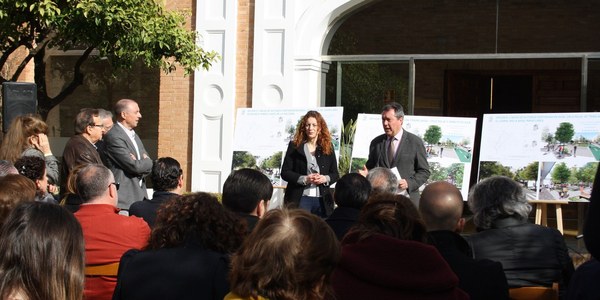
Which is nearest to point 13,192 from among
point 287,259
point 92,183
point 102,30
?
point 92,183

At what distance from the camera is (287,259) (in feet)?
10.6

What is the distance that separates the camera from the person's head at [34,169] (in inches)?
279

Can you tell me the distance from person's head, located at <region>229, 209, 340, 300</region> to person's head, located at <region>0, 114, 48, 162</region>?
20.5 feet

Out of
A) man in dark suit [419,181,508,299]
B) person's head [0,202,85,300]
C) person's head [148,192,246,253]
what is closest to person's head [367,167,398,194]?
man in dark suit [419,181,508,299]

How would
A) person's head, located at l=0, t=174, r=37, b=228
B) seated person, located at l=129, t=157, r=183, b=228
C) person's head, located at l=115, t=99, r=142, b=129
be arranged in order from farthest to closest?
person's head, located at l=115, t=99, r=142, b=129 < seated person, located at l=129, t=157, r=183, b=228 < person's head, located at l=0, t=174, r=37, b=228

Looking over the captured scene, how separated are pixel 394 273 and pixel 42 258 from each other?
1.45 meters

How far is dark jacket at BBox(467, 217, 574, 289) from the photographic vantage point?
17.5ft

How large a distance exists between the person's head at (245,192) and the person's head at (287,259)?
7.35 feet

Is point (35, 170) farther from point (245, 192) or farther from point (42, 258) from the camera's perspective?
point (42, 258)

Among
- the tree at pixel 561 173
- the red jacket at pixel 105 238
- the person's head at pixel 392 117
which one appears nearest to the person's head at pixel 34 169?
the red jacket at pixel 105 238

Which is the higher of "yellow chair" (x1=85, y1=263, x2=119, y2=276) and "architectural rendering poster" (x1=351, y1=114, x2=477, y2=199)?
"architectural rendering poster" (x1=351, y1=114, x2=477, y2=199)

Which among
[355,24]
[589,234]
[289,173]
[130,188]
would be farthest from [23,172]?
[355,24]

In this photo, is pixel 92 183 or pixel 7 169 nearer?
pixel 92 183

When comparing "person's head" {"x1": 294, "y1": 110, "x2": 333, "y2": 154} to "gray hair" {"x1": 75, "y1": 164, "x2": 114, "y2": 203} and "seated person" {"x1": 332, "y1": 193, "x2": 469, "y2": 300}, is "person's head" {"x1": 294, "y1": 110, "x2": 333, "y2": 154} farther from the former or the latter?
"seated person" {"x1": 332, "y1": 193, "x2": 469, "y2": 300}
